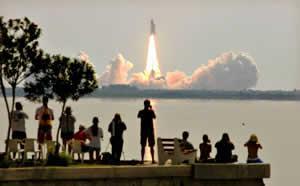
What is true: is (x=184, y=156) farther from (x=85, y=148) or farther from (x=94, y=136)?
(x=85, y=148)

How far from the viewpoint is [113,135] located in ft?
109

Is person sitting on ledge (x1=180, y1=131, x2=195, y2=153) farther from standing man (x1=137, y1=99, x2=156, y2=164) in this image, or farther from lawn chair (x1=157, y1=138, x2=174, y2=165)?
standing man (x1=137, y1=99, x2=156, y2=164)

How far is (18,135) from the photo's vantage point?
3406cm

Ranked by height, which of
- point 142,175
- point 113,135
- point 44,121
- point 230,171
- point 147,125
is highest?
point 44,121

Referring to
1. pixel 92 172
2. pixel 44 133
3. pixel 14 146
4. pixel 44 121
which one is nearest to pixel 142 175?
pixel 92 172

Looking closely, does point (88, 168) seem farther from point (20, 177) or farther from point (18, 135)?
point (18, 135)

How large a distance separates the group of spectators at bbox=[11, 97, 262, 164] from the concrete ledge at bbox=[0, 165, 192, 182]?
105 centimetres

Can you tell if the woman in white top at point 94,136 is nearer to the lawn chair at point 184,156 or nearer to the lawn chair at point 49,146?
the lawn chair at point 49,146

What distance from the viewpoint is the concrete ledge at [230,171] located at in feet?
105

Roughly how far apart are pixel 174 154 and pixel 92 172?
2620 millimetres

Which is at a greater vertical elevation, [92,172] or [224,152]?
[224,152]

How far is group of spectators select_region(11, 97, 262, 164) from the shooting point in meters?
32.8

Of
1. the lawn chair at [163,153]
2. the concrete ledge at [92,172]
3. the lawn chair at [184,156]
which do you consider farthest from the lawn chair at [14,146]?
the lawn chair at [184,156]

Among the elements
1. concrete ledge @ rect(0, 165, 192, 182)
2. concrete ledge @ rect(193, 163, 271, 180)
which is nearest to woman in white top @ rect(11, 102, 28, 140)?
concrete ledge @ rect(0, 165, 192, 182)
